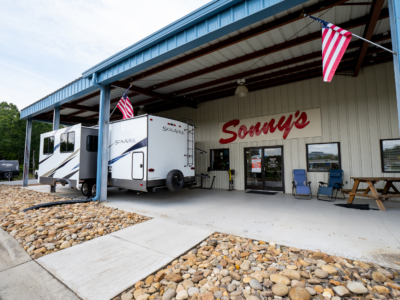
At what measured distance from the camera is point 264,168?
8250 millimetres

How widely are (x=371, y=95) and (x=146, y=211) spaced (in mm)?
8018

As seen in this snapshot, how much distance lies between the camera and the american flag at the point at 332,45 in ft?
10.2

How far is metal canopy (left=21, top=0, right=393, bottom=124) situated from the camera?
4262mm

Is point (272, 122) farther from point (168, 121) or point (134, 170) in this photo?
point (134, 170)

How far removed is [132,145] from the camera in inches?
233

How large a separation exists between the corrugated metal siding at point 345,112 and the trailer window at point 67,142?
6666 millimetres

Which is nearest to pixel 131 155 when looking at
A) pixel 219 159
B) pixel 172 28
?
pixel 172 28

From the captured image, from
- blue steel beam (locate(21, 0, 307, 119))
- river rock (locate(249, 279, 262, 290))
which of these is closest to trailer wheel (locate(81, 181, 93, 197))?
blue steel beam (locate(21, 0, 307, 119))

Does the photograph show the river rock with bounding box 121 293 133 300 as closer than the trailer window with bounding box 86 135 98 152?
Yes

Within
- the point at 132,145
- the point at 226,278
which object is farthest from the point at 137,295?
the point at 132,145

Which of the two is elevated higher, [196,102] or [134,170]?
[196,102]

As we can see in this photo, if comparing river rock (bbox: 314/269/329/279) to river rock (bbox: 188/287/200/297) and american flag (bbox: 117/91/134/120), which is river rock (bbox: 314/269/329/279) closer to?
river rock (bbox: 188/287/200/297)

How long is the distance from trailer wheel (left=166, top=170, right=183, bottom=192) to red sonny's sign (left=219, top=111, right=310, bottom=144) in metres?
3.94

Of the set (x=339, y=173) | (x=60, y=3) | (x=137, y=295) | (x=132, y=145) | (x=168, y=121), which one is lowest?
(x=137, y=295)
